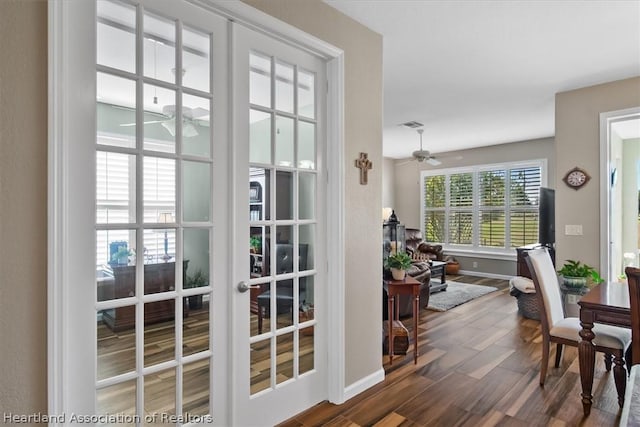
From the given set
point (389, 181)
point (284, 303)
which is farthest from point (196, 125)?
point (389, 181)

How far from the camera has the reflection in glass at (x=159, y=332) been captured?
5.53ft

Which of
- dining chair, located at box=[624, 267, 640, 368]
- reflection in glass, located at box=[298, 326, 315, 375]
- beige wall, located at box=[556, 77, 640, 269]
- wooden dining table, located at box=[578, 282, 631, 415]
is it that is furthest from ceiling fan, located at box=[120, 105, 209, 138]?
beige wall, located at box=[556, 77, 640, 269]

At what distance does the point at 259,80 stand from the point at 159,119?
0.65m

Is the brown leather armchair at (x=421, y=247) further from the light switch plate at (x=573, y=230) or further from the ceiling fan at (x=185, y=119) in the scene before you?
the ceiling fan at (x=185, y=119)

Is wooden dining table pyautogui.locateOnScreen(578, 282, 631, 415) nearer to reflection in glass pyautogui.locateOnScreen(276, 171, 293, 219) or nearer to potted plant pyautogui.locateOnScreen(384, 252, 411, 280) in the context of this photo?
potted plant pyautogui.locateOnScreen(384, 252, 411, 280)

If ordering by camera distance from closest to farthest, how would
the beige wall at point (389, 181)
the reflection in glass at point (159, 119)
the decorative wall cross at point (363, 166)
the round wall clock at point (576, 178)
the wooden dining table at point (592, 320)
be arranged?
the reflection in glass at point (159, 119), the wooden dining table at point (592, 320), the decorative wall cross at point (363, 166), the round wall clock at point (576, 178), the beige wall at point (389, 181)

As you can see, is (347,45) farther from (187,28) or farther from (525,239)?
(525,239)

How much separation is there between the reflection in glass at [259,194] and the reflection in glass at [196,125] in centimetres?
30

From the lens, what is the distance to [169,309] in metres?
1.75

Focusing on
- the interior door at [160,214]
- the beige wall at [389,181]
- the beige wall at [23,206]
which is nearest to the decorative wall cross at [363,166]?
the interior door at [160,214]

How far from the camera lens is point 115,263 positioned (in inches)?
62.4

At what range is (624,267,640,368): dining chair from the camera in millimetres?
1888

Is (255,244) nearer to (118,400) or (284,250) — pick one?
(284,250)

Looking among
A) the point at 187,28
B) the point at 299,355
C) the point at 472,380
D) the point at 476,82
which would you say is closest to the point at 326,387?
the point at 299,355
